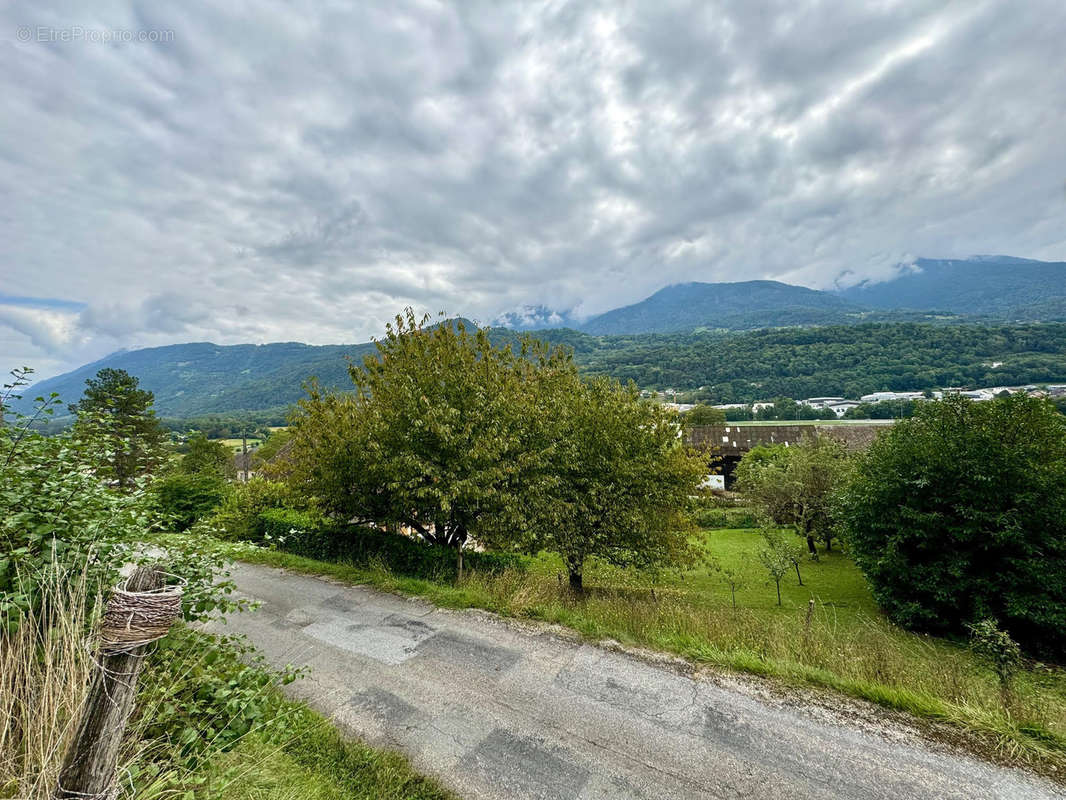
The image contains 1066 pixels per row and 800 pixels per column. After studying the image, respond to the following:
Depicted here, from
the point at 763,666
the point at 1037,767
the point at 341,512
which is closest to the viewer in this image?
the point at 1037,767

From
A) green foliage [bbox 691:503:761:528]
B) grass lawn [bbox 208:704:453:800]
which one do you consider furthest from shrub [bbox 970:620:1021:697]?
green foliage [bbox 691:503:761:528]

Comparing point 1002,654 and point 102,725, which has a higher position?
point 102,725

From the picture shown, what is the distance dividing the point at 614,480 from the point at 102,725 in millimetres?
11605

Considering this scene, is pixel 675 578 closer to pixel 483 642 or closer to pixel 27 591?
pixel 483 642

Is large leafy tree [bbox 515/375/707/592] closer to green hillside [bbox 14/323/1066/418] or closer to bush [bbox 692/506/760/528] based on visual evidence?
bush [bbox 692/506/760/528]

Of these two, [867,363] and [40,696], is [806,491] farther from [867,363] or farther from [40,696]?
[867,363]

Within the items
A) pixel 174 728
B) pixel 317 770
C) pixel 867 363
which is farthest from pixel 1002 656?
pixel 867 363

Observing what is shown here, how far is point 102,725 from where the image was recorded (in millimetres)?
2461

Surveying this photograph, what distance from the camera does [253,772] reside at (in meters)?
3.75

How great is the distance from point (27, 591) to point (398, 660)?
485cm

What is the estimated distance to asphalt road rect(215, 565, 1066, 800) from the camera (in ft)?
14.1

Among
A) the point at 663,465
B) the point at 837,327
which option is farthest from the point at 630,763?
the point at 837,327

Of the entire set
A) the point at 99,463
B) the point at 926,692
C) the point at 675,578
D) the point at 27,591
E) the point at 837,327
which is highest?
the point at 837,327

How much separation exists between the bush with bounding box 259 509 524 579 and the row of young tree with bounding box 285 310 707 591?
63 centimetres
